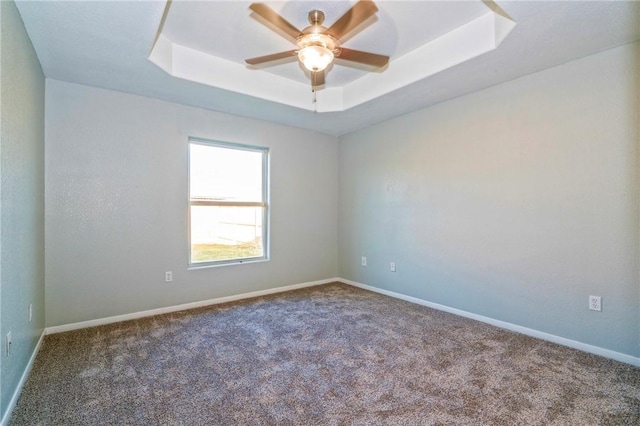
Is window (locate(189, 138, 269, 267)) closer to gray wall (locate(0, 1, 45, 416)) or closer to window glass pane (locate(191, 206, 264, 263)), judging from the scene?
window glass pane (locate(191, 206, 264, 263))

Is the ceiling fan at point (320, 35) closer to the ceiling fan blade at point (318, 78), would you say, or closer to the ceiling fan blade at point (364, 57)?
the ceiling fan blade at point (364, 57)

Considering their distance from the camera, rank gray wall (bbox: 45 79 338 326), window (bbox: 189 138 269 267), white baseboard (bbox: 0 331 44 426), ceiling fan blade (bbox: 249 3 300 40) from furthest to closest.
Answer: window (bbox: 189 138 269 267) < gray wall (bbox: 45 79 338 326) < ceiling fan blade (bbox: 249 3 300 40) < white baseboard (bbox: 0 331 44 426)

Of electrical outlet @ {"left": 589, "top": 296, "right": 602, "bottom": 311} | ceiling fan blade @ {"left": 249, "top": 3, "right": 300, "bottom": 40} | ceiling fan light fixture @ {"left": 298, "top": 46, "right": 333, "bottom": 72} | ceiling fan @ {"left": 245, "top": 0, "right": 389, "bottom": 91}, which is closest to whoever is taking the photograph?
ceiling fan blade @ {"left": 249, "top": 3, "right": 300, "bottom": 40}

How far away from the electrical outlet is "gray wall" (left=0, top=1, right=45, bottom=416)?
12.8 feet

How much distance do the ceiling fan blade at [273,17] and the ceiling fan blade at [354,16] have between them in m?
0.25

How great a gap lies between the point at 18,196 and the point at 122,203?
126 cm

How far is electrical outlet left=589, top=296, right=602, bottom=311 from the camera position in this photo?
2420 millimetres

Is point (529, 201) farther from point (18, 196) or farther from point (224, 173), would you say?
point (18, 196)

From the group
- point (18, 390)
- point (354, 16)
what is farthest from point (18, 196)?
point (354, 16)

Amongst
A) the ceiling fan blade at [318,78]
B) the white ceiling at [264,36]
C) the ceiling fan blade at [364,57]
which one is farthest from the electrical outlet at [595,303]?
the ceiling fan blade at [318,78]

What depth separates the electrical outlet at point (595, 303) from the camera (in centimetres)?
242

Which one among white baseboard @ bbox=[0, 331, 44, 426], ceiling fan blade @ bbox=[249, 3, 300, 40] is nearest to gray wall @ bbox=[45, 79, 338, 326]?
white baseboard @ bbox=[0, 331, 44, 426]

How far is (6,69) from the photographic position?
1.72 metres

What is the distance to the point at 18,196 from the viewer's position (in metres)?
1.96
